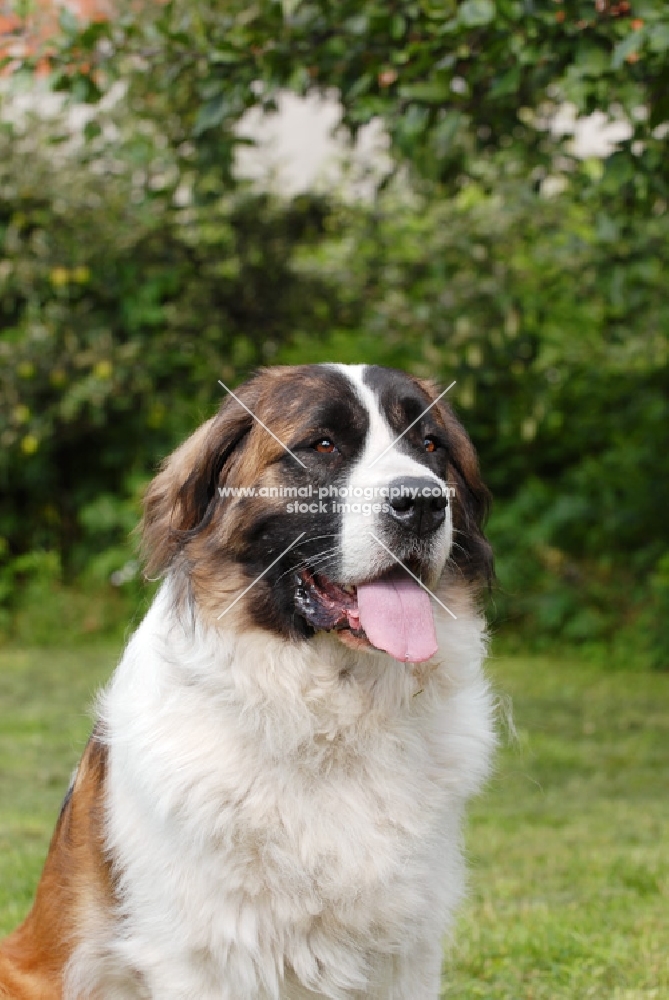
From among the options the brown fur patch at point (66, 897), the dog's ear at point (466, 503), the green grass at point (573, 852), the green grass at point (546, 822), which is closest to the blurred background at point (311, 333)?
the green grass at point (546, 822)

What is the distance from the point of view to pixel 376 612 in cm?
292

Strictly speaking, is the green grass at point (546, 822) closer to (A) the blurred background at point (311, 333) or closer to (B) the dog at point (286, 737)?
(B) the dog at point (286, 737)

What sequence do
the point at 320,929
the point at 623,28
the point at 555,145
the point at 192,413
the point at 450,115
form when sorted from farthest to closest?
the point at 192,413 < the point at 555,145 < the point at 450,115 < the point at 623,28 < the point at 320,929

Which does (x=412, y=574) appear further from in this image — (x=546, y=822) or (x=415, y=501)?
(x=546, y=822)

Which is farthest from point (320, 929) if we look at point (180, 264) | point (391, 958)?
point (180, 264)

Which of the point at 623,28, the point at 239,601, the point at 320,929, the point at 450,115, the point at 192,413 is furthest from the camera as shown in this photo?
the point at 192,413

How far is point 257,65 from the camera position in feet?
17.9

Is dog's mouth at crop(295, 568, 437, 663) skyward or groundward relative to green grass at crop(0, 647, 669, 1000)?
skyward

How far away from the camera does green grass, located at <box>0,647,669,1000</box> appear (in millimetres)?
3928

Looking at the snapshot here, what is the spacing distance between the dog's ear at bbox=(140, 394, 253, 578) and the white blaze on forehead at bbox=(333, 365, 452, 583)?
39cm

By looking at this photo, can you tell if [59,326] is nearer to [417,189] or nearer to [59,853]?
[417,189]

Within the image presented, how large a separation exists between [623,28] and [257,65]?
161 cm

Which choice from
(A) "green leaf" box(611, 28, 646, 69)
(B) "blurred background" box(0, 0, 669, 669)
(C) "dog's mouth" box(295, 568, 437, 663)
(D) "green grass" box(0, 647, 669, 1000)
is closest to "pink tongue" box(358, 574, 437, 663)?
(C) "dog's mouth" box(295, 568, 437, 663)

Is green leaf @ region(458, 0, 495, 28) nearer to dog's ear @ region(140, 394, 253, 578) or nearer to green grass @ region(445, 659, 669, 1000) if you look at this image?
dog's ear @ region(140, 394, 253, 578)
